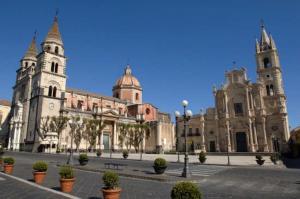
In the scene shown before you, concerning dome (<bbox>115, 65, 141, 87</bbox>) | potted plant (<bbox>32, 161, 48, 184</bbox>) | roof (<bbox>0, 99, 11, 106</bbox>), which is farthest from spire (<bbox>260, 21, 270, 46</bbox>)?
roof (<bbox>0, 99, 11, 106</bbox>)

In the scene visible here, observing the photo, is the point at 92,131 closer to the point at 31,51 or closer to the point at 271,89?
the point at 31,51

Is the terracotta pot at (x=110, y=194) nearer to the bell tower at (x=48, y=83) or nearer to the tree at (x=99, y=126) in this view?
the tree at (x=99, y=126)

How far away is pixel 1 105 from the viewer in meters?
62.8

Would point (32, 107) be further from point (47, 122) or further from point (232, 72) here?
point (232, 72)

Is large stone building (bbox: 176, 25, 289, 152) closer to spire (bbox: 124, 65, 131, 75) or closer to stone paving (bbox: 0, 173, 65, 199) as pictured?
spire (bbox: 124, 65, 131, 75)

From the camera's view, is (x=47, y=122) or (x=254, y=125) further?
(x=254, y=125)

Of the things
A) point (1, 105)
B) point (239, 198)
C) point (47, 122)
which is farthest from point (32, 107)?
point (239, 198)

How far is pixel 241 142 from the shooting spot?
1876 inches

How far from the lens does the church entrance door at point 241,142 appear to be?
47084 millimetres

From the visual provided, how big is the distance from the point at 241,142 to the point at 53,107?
3934cm

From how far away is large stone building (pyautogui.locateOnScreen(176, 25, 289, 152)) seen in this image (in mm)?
45156

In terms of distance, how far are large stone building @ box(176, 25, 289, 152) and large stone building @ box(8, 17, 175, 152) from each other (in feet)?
43.7

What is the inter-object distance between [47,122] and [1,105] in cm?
2994

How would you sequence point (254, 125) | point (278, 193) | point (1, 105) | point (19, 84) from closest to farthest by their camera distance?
1. point (278, 193)
2. point (254, 125)
3. point (19, 84)
4. point (1, 105)
